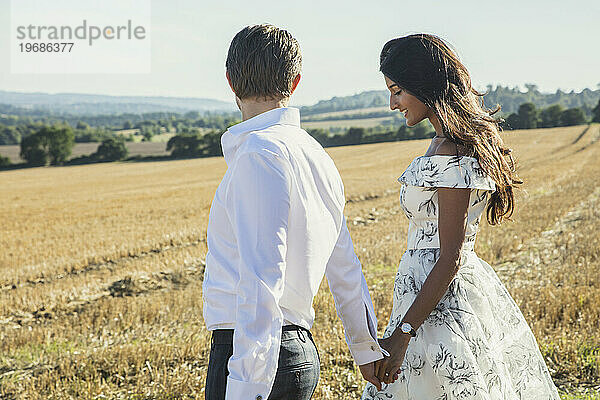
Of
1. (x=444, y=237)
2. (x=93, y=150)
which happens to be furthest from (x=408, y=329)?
(x=93, y=150)

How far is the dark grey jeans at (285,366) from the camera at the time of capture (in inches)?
85.0

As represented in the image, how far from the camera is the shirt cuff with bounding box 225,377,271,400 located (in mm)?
1997

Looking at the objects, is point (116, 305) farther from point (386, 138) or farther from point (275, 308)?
point (386, 138)

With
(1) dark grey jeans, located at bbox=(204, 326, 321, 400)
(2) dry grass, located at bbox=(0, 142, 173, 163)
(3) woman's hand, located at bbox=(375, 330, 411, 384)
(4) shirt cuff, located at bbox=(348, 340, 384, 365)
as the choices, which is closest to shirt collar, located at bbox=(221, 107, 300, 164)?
(1) dark grey jeans, located at bbox=(204, 326, 321, 400)

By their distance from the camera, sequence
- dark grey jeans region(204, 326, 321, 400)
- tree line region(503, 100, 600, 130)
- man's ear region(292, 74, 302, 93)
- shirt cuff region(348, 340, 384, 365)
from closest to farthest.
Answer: dark grey jeans region(204, 326, 321, 400) < man's ear region(292, 74, 302, 93) < shirt cuff region(348, 340, 384, 365) < tree line region(503, 100, 600, 130)

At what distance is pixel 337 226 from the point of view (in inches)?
93.2

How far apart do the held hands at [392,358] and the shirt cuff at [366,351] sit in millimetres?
54

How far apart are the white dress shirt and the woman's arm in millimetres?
473

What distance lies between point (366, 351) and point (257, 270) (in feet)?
2.82

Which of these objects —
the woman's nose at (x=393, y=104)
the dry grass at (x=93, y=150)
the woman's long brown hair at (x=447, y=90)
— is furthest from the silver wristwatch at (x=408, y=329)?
the dry grass at (x=93, y=150)

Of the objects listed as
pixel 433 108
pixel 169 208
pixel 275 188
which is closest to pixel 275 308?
pixel 275 188

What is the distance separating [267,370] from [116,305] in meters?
6.01

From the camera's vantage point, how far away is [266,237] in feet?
6.59

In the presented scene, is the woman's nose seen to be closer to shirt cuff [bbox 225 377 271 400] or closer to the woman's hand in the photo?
the woman's hand
